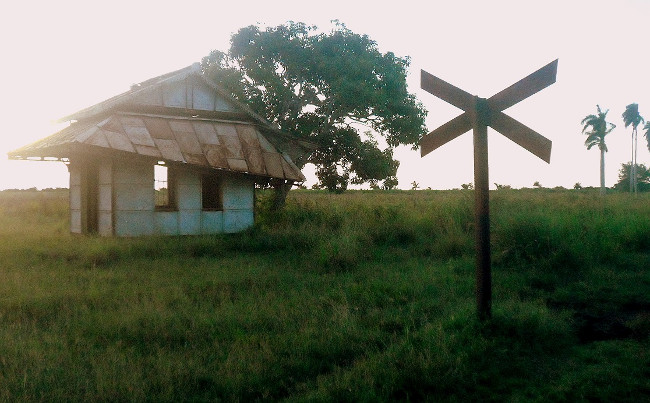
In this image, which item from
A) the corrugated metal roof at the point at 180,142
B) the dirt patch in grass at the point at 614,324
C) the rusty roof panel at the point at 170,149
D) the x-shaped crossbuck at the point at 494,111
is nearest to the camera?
the x-shaped crossbuck at the point at 494,111

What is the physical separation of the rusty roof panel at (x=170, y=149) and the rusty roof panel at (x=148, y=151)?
0.14 metres

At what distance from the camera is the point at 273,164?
17.5 metres

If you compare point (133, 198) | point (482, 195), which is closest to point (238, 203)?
point (133, 198)

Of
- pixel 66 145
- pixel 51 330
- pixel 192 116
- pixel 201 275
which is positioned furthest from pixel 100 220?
pixel 51 330

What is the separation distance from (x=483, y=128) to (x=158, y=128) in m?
11.5

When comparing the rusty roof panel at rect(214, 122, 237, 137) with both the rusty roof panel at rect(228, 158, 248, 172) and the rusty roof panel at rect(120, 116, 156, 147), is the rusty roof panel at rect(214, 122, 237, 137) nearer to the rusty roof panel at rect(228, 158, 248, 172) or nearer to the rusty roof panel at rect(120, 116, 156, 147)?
the rusty roof panel at rect(228, 158, 248, 172)

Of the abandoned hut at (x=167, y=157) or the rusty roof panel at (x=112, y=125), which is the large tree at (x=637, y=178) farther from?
the rusty roof panel at (x=112, y=125)

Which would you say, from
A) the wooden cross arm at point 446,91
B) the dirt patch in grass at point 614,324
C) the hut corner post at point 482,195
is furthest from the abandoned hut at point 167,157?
the dirt patch in grass at point 614,324

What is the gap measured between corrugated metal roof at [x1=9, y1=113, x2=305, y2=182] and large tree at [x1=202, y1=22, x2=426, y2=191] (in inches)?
84.9

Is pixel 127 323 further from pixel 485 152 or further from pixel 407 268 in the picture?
pixel 407 268

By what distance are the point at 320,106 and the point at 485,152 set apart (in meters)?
14.9

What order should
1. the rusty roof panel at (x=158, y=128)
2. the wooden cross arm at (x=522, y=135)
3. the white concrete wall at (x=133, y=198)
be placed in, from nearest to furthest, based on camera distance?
the wooden cross arm at (x=522, y=135) → the white concrete wall at (x=133, y=198) → the rusty roof panel at (x=158, y=128)

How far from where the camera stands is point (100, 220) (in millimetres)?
15883

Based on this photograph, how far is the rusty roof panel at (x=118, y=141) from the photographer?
545 inches
